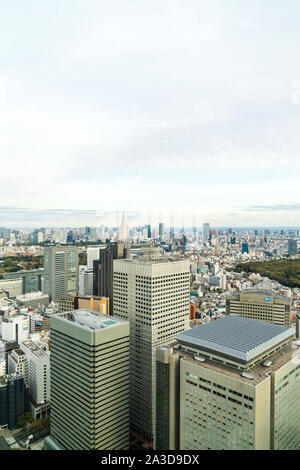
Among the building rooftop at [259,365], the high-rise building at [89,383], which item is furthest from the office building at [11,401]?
the building rooftop at [259,365]

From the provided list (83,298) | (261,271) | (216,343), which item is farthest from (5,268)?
(261,271)

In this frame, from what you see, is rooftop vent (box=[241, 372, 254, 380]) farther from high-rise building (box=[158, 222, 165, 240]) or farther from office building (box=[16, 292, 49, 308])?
office building (box=[16, 292, 49, 308])

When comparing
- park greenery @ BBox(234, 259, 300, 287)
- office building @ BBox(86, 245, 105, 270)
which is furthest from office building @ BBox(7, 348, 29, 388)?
park greenery @ BBox(234, 259, 300, 287)

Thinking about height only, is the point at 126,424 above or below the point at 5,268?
below

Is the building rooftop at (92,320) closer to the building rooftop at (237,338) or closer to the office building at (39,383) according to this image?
the building rooftop at (237,338)

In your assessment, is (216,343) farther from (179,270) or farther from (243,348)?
(179,270)

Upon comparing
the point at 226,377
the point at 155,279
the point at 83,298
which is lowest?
the point at 83,298
